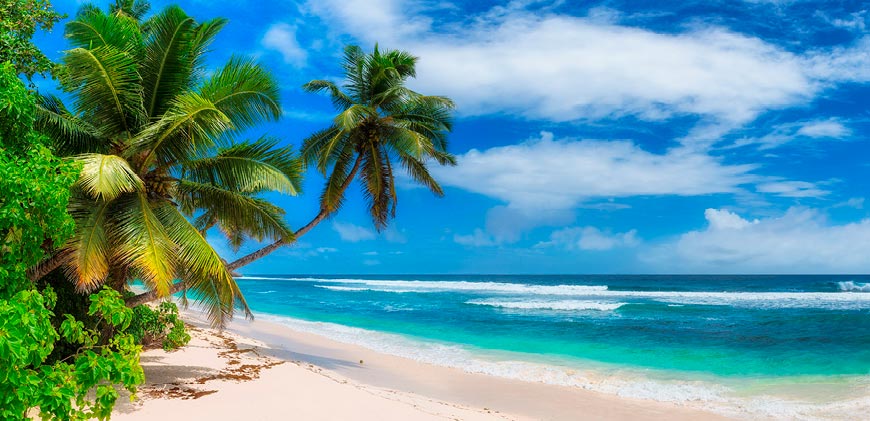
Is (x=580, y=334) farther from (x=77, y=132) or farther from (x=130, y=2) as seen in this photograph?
(x=130, y=2)

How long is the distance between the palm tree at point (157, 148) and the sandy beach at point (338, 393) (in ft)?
4.57

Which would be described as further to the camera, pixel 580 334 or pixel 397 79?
pixel 580 334

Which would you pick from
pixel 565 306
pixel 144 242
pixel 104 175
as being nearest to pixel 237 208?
pixel 144 242

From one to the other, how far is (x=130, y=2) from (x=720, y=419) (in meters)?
19.9

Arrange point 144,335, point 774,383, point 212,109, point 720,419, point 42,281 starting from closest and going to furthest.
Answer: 1. point 212,109
2. point 42,281
3. point 720,419
4. point 144,335
5. point 774,383

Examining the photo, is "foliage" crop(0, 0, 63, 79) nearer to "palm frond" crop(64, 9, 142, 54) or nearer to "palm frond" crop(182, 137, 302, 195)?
"palm frond" crop(64, 9, 142, 54)

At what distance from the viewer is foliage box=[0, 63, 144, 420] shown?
3447mm

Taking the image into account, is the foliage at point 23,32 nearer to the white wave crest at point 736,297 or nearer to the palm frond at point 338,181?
the palm frond at point 338,181

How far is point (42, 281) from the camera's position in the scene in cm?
805

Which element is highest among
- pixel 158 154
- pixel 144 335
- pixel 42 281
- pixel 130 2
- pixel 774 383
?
pixel 130 2

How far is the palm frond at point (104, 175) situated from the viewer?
6.07m

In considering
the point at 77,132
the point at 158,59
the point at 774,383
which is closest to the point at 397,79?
the point at 158,59

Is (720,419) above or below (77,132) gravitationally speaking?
below

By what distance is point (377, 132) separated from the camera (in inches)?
518
